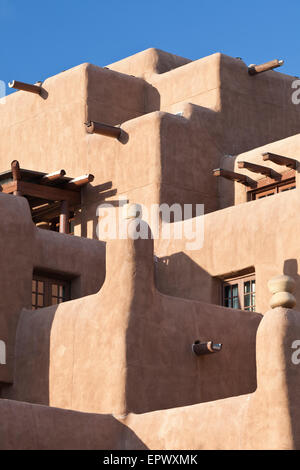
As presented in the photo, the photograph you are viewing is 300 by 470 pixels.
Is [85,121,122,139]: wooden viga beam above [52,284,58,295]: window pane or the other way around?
above

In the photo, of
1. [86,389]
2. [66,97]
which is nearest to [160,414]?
[86,389]

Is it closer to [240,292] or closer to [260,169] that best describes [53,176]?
[260,169]

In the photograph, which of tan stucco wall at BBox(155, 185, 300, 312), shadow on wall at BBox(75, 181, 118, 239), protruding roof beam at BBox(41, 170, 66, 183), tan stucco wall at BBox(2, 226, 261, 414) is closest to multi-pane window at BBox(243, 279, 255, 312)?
tan stucco wall at BBox(155, 185, 300, 312)

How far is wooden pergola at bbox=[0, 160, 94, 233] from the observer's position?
2888cm

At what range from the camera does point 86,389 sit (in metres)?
21.2

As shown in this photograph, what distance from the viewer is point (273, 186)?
27703 millimetres

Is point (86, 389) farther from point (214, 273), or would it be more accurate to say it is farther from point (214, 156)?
point (214, 156)

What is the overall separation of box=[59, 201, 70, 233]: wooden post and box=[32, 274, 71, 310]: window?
3304 millimetres

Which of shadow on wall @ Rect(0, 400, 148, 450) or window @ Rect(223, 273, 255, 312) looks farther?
window @ Rect(223, 273, 255, 312)

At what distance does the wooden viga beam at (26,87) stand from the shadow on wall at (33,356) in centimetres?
963

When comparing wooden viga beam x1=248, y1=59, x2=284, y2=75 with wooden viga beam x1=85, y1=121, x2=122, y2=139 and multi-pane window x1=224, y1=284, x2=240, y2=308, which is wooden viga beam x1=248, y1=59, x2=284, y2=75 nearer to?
wooden viga beam x1=85, y1=121, x2=122, y2=139

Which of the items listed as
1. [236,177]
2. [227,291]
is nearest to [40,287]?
[227,291]
